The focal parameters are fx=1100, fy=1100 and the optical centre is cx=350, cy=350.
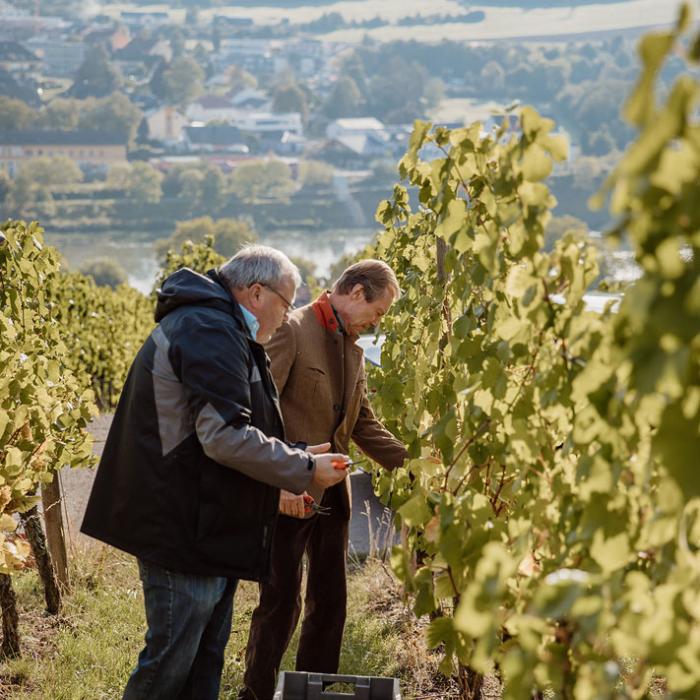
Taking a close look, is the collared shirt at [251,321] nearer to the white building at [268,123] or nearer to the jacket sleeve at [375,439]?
the jacket sleeve at [375,439]

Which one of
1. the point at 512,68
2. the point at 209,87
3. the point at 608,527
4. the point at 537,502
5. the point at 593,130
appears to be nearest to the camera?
the point at 608,527

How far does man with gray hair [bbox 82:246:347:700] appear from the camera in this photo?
2.60 metres

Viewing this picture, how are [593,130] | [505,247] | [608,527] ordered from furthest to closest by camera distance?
1. [593,130]
2. [505,247]
3. [608,527]

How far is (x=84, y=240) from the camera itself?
3145 inches

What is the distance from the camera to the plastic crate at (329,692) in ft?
8.89

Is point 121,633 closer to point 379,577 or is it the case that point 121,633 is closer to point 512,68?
point 379,577

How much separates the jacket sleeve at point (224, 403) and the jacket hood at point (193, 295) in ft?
0.20

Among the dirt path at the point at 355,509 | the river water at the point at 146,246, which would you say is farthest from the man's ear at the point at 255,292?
the river water at the point at 146,246

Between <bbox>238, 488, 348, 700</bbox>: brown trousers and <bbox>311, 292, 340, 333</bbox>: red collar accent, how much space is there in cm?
52

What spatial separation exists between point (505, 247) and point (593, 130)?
90.1 m

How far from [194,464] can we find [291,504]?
22.3 inches

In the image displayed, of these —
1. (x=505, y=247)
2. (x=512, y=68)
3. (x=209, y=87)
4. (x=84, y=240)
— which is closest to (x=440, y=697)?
(x=505, y=247)

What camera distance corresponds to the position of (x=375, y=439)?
3631 mm

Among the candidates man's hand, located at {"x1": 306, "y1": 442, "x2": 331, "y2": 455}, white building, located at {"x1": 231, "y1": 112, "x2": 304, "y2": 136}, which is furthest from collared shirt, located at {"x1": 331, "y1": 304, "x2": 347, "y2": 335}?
white building, located at {"x1": 231, "y1": 112, "x2": 304, "y2": 136}
